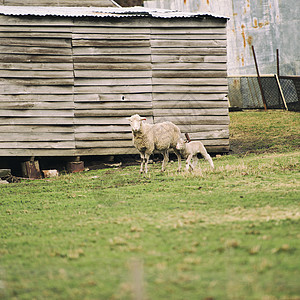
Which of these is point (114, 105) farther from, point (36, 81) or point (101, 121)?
point (36, 81)

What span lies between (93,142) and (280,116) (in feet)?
36.0

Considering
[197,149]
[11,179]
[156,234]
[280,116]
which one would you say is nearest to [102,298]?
[156,234]

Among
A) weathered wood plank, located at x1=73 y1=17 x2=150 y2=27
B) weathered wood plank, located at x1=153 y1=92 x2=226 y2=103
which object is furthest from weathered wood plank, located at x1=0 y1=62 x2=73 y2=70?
weathered wood plank, located at x1=153 y1=92 x2=226 y2=103

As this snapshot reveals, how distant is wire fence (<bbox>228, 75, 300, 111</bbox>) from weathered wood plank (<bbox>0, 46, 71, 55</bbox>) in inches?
522

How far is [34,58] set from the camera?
1405 centimetres

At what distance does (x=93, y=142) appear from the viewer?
14367 mm

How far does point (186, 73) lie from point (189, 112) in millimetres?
1245

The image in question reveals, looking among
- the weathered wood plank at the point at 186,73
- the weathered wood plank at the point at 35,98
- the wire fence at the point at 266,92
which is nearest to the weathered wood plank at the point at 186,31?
the weathered wood plank at the point at 186,73

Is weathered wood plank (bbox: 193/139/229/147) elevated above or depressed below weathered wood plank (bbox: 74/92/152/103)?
below

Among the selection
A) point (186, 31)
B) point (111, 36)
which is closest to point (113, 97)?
point (111, 36)

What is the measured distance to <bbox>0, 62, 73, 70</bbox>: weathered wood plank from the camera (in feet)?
45.6

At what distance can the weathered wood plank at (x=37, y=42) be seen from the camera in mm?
13923

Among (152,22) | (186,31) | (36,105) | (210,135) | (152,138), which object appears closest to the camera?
(152,138)

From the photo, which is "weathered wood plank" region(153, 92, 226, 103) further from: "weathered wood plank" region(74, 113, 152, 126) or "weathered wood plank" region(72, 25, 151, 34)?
"weathered wood plank" region(72, 25, 151, 34)
